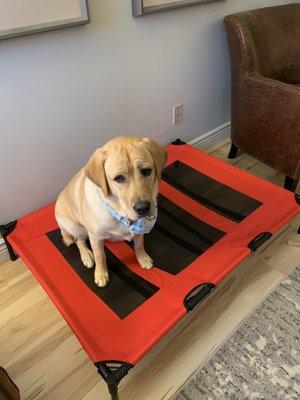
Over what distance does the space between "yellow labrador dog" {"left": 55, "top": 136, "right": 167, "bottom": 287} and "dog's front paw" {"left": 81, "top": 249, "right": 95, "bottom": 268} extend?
2.0 inches

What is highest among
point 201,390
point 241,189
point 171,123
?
point 171,123

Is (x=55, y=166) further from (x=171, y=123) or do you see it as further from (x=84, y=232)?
(x=171, y=123)

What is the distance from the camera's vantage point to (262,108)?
1969 millimetres

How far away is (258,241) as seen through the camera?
5.06ft

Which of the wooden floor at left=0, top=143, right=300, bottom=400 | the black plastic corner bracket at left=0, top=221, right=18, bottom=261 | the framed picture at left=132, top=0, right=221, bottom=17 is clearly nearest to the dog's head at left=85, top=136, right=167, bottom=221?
the wooden floor at left=0, top=143, right=300, bottom=400

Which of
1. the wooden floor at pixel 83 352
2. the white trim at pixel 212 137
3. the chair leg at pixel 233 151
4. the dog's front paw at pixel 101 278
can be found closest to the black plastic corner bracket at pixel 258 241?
the wooden floor at pixel 83 352

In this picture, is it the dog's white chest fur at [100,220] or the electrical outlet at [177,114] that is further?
the electrical outlet at [177,114]

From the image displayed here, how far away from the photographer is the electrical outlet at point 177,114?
7.37ft

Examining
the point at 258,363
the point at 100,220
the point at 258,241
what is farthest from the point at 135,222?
the point at 258,363

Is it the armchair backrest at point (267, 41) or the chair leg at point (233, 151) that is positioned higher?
the armchair backrest at point (267, 41)

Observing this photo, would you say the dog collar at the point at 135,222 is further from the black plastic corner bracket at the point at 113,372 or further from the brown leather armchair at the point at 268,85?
the brown leather armchair at the point at 268,85

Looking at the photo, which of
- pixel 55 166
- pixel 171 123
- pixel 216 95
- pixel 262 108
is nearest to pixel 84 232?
pixel 55 166

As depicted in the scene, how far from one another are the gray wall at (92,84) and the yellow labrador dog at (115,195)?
1.21ft

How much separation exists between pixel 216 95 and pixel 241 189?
90 cm
